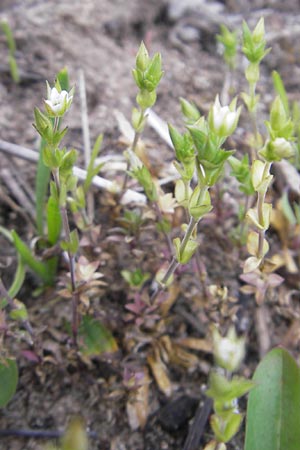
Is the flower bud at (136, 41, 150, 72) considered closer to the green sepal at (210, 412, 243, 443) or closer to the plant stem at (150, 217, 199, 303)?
the plant stem at (150, 217, 199, 303)

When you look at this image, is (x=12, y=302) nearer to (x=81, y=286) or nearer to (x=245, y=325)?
(x=81, y=286)

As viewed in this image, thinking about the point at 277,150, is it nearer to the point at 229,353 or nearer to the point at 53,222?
the point at 229,353

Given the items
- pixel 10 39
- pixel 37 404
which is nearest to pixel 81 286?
pixel 37 404

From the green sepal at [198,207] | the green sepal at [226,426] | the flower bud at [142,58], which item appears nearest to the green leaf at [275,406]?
the green sepal at [226,426]

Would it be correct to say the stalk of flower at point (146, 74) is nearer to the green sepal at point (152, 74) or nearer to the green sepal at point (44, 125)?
the green sepal at point (152, 74)

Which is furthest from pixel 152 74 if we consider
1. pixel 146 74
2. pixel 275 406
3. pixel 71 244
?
pixel 275 406

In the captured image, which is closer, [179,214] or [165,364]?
[165,364]
